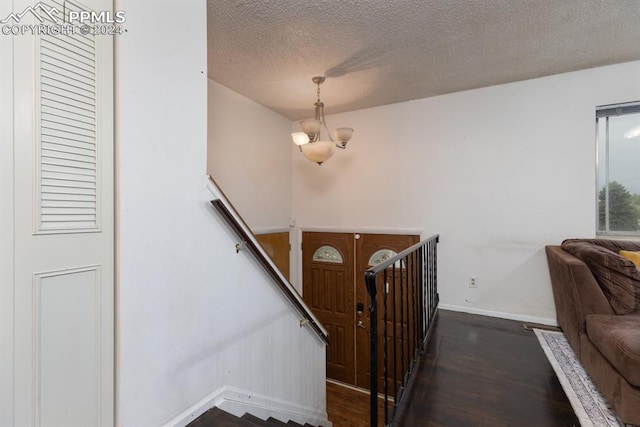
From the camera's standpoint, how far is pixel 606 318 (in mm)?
1786

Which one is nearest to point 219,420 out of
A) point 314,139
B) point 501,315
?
point 314,139

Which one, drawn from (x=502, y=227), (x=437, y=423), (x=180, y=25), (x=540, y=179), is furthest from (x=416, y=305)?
(x=180, y=25)

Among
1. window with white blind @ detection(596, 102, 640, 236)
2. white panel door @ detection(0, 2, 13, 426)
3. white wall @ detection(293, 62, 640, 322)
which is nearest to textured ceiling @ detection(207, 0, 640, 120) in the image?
white wall @ detection(293, 62, 640, 322)

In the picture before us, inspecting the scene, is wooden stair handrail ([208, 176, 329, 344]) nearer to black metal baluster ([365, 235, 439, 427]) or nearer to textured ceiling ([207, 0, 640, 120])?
black metal baluster ([365, 235, 439, 427])

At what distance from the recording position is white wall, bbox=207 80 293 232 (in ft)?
10.0

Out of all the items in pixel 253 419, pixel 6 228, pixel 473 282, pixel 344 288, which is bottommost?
pixel 253 419

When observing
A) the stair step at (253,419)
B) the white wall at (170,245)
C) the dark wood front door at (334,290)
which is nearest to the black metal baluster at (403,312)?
the dark wood front door at (334,290)

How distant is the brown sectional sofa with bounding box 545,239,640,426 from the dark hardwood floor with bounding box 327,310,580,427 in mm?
239

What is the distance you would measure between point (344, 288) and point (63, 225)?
3.15 m

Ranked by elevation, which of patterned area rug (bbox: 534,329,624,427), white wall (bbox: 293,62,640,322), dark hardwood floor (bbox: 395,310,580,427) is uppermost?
white wall (bbox: 293,62,640,322)

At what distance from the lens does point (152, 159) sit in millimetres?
1434

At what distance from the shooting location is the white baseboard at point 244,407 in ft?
5.16

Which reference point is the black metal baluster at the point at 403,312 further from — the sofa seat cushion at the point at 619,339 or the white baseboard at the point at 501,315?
the sofa seat cushion at the point at 619,339

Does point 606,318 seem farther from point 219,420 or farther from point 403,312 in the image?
point 219,420
